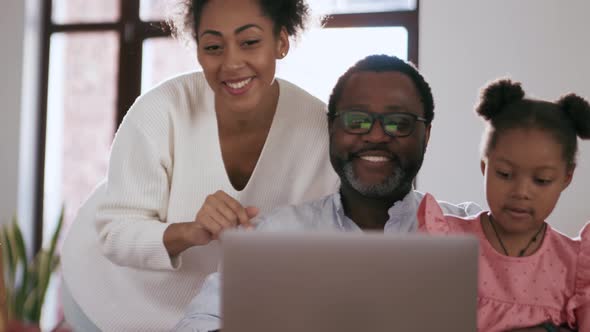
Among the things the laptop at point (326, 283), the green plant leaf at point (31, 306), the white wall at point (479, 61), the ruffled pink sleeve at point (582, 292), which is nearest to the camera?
the laptop at point (326, 283)

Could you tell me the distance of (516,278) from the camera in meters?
1.51

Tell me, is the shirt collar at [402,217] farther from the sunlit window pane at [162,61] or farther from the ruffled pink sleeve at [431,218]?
the sunlit window pane at [162,61]

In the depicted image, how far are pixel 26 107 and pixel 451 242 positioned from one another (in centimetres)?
496

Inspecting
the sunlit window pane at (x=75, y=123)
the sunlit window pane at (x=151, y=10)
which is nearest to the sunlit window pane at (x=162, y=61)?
the sunlit window pane at (x=151, y=10)

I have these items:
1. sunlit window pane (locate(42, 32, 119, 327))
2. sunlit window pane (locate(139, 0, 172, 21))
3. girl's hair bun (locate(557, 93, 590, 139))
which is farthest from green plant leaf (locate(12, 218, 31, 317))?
girl's hair bun (locate(557, 93, 590, 139))

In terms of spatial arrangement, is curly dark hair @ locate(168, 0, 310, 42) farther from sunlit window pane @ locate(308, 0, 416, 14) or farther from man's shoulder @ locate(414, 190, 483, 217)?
sunlit window pane @ locate(308, 0, 416, 14)

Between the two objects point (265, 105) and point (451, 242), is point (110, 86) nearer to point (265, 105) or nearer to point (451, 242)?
point (265, 105)

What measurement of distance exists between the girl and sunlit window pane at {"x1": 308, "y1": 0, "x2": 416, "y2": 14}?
10.4ft

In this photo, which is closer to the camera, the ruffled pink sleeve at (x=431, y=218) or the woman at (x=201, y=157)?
the ruffled pink sleeve at (x=431, y=218)

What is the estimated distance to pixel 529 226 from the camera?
1513mm

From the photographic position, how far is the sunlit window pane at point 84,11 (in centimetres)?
525

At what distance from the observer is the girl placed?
146 centimetres

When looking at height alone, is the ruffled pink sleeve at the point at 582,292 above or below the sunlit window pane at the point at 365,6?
below

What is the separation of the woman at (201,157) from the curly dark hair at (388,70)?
0.20 meters
